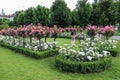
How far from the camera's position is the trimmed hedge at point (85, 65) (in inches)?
253

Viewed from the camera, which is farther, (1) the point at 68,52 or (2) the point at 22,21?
(2) the point at 22,21

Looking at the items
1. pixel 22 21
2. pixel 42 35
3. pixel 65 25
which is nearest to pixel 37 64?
pixel 42 35

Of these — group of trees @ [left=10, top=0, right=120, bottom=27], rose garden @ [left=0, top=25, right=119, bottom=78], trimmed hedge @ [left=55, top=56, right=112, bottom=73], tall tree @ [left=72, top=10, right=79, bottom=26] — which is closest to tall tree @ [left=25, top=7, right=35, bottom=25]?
group of trees @ [left=10, top=0, right=120, bottom=27]

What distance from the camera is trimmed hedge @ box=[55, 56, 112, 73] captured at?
21.1ft

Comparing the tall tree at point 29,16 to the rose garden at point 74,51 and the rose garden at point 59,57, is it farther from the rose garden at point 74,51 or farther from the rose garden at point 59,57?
the rose garden at point 74,51

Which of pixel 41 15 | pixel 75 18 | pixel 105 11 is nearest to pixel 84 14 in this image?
pixel 75 18

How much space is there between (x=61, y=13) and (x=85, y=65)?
17936mm

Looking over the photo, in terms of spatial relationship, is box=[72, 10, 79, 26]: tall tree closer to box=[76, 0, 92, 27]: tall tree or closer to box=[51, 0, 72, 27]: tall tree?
box=[76, 0, 92, 27]: tall tree

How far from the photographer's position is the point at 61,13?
23.8m

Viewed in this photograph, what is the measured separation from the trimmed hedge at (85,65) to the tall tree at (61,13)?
56.6 ft

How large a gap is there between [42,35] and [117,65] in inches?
179

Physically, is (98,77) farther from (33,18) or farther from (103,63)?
(33,18)

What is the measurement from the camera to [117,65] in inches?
287

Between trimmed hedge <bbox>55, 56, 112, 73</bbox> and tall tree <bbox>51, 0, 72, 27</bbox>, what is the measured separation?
17.3m
